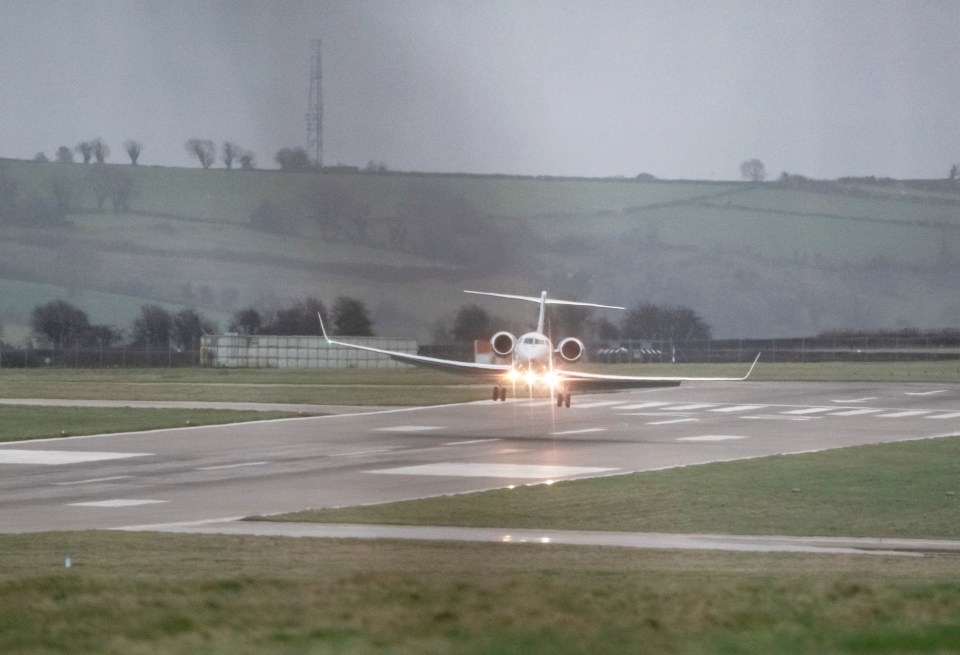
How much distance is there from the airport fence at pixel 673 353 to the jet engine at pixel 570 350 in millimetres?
21743

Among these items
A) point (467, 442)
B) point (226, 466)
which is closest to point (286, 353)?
point (467, 442)

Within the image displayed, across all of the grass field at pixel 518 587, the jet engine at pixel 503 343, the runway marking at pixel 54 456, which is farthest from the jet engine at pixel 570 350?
the grass field at pixel 518 587

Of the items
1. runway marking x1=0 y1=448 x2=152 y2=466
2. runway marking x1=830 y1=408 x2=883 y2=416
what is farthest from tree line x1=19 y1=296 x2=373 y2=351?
runway marking x1=0 y1=448 x2=152 y2=466

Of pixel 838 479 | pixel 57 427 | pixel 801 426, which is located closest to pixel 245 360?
pixel 57 427

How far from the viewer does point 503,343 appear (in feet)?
159

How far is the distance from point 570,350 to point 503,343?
276cm

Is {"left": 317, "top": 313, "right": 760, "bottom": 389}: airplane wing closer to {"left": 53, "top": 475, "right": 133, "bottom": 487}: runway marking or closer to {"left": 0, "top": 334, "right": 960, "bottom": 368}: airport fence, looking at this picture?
{"left": 53, "top": 475, "right": 133, "bottom": 487}: runway marking

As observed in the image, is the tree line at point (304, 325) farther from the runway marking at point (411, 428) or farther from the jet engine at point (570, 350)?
the runway marking at point (411, 428)

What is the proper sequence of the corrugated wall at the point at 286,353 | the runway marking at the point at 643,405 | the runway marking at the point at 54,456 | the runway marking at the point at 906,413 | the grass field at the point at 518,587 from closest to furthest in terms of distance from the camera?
the grass field at the point at 518,587 < the runway marking at the point at 54,456 < the runway marking at the point at 906,413 < the runway marking at the point at 643,405 < the corrugated wall at the point at 286,353

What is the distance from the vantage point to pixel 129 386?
2731 inches

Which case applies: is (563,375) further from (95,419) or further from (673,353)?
(673,353)

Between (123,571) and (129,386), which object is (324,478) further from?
(129,386)

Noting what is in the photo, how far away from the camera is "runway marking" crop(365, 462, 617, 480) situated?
2686 centimetres

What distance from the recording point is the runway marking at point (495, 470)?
26.9 meters
